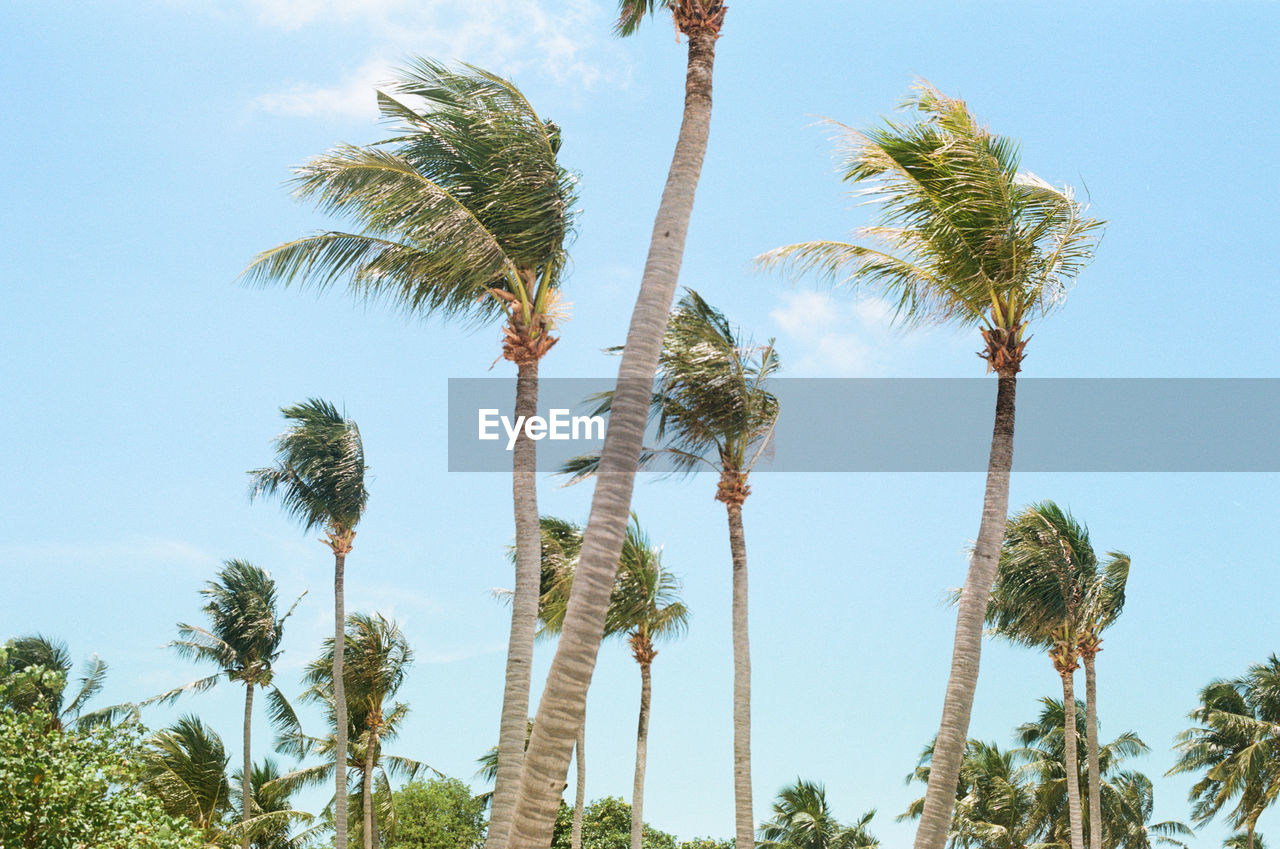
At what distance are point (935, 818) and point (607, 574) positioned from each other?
5.10 metres

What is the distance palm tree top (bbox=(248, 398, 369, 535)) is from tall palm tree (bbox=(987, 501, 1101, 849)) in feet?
51.6

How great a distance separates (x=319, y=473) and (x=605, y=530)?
19.2 metres

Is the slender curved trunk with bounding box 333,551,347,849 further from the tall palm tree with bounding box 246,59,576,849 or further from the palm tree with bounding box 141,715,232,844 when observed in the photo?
the tall palm tree with bounding box 246,59,576,849

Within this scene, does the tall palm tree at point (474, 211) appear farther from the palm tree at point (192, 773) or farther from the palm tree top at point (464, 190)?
the palm tree at point (192, 773)

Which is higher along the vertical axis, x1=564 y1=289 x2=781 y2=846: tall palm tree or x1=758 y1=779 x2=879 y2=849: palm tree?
x1=564 y1=289 x2=781 y2=846: tall palm tree

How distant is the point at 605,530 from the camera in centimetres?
811

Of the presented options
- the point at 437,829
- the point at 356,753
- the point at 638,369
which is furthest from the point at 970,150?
the point at 356,753

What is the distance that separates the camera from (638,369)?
8.71 meters

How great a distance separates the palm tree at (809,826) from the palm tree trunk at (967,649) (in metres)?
27.4

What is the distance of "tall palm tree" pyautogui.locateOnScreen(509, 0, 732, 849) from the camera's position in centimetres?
762

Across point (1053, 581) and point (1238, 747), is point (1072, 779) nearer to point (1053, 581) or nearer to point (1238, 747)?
point (1053, 581)

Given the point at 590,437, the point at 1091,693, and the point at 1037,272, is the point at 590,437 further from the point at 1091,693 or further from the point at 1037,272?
the point at 1091,693

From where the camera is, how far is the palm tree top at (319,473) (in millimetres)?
25781

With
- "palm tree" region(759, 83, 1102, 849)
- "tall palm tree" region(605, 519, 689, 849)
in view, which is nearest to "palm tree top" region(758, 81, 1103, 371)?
"palm tree" region(759, 83, 1102, 849)
